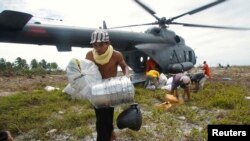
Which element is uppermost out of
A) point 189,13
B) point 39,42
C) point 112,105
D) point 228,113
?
point 189,13

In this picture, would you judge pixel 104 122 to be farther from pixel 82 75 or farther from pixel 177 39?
pixel 177 39

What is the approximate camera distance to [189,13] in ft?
46.0

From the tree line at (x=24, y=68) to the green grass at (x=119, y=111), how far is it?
11157 millimetres

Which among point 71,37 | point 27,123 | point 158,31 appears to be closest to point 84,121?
point 27,123

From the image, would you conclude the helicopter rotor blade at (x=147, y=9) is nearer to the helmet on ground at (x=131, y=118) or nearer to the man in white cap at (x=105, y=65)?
the man in white cap at (x=105, y=65)

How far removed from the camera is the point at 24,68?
88.5ft

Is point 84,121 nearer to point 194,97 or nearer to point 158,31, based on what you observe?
point 194,97

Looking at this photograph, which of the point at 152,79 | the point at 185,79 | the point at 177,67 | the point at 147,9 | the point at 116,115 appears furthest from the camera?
the point at 177,67

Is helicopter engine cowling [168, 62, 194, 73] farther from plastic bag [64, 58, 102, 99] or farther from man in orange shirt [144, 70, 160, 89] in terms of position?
plastic bag [64, 58, 102, 99]

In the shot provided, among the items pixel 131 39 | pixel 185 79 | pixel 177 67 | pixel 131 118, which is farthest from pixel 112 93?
pixel 177 67

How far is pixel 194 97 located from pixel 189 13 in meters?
4.34

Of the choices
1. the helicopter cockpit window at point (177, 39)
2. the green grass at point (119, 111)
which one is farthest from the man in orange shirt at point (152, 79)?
the helicopter cockpit window at point (177, 39)

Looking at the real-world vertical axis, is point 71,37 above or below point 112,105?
above

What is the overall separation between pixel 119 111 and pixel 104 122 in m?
3.67
